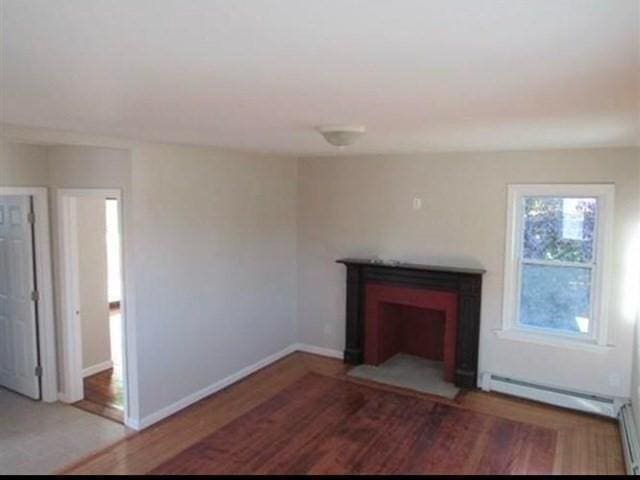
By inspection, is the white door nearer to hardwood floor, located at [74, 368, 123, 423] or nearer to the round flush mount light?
hardwood floor, located at [74, 368, 123, 423]

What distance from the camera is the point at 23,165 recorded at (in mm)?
4234

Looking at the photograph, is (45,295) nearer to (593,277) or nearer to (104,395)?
(104,395)

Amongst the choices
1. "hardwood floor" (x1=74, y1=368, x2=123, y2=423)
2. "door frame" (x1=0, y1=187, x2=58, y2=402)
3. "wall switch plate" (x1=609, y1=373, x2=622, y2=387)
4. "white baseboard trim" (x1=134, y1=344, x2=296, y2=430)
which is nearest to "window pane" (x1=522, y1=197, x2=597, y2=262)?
"wall switch plate" (x1=609, y1=373, x2=622, y2=387)

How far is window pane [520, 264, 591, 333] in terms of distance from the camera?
4543mm

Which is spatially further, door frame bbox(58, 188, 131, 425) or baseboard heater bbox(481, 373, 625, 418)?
baseboard heater bbox(481, 373, 625, 418)

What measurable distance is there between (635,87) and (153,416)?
4126 mm

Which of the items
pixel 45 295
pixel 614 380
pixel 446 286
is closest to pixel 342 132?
pixel 446 286

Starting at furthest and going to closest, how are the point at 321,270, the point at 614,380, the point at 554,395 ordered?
the point at 321,270 → the point at 554,395 → the point at 614,380

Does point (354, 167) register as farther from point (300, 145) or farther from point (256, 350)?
point (256, 350)

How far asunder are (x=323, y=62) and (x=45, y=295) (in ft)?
13.3

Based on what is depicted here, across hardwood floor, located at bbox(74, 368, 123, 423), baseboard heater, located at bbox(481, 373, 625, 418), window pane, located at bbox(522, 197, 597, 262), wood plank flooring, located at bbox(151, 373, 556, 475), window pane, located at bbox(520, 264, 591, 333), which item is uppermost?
window pane, located at bbox(522, 197, 597, 262)

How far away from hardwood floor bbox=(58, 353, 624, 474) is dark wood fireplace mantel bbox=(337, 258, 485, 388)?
0.35 meters

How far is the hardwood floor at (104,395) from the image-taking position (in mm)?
4426

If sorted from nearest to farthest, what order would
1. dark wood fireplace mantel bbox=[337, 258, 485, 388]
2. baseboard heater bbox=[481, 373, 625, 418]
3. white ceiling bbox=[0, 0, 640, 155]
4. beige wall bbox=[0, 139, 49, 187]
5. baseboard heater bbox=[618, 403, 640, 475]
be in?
white ceiling bbox=[0, 0, 640, 155] → baseboard heater bbox=[618, 403, 640, 475] → beige wall bbox=[0, 139, 49, 187] → baseboard heater bbox=[481, 373, 625, 418] → dark wood fireplace mantel bbox=[337, 258, 485, 388]
